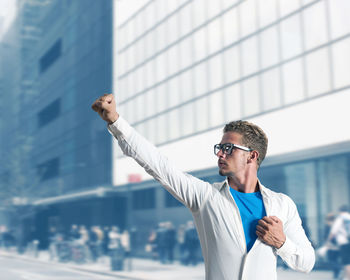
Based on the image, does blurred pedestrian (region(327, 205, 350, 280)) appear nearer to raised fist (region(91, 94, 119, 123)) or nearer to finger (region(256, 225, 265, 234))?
finger (region(256, 225, 265, 234))

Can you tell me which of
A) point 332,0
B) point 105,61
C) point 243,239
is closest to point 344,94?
point 332,0

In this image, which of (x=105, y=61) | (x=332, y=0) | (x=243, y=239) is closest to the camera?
(x=243, y=239)

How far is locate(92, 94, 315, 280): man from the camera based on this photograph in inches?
75.1

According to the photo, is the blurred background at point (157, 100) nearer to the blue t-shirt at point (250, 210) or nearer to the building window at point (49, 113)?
the building window at point (49, 113)

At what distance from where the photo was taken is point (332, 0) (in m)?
15.4

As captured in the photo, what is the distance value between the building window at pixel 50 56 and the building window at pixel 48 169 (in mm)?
7222

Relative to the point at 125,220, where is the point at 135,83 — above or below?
above

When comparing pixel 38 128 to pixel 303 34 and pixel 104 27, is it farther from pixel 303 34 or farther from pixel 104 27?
pixel 303 34

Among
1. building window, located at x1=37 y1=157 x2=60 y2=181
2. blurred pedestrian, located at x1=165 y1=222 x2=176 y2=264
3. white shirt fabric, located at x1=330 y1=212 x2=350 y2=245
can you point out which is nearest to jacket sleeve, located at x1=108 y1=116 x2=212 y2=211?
white shirt fabric, located at x1=330 y1=212 x2=350 y2=245

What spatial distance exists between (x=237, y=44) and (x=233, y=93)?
1.90m

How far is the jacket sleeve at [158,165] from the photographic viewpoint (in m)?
1.89

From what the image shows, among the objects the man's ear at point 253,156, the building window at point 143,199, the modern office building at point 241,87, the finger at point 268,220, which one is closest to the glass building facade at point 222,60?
the modern office building at point 241,87

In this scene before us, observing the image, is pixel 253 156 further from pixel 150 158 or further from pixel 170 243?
pixel 170 243

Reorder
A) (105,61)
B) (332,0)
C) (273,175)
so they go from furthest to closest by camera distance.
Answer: (105,61) < (273,175) < (332,0)
